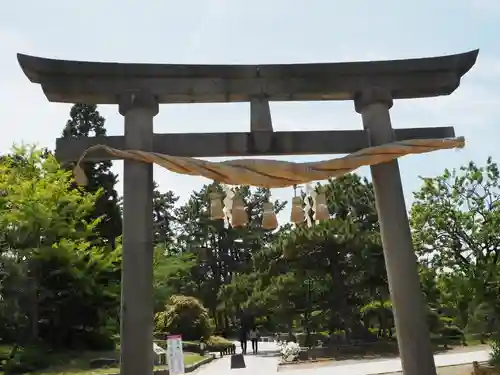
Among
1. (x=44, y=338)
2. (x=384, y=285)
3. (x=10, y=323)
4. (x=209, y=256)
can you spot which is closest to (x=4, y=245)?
(x=10, y=323)

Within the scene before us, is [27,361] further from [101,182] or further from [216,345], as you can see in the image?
[101,182]

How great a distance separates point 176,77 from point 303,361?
17.2 m

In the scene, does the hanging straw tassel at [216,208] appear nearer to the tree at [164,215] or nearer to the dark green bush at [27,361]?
the dark green bush at [27,361]

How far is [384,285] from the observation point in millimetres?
22078

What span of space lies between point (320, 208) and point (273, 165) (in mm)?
1168

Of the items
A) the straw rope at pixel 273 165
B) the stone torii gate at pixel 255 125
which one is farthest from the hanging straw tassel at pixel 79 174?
the stone torii gate at pixel 255 125

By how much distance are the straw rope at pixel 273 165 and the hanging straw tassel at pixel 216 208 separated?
2.02ft

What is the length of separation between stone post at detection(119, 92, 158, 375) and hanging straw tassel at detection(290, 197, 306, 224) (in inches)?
65.5

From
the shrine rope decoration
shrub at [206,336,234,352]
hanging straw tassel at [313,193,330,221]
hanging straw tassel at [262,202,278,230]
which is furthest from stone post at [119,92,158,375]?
shrub at [206,336,234,352]

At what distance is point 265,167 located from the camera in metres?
4.69

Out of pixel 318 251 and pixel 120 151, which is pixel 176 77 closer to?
pixel 120 151

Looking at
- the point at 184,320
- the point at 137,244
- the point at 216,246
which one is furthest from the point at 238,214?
the point at 216,246

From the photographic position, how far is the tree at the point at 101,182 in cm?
2886

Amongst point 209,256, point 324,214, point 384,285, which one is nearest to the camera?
point 324,214
